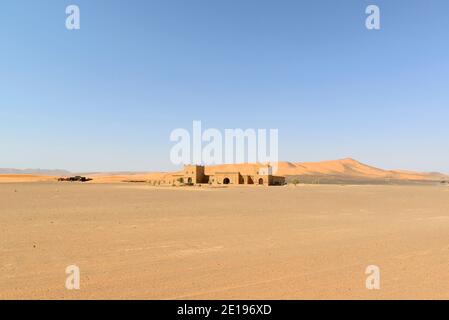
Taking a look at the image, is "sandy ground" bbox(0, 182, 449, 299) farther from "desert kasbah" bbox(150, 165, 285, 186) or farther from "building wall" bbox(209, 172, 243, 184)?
"building wall" bbox(209, 172, 243, 184)

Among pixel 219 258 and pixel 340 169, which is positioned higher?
pixel 219 258

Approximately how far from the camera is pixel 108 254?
7156mm

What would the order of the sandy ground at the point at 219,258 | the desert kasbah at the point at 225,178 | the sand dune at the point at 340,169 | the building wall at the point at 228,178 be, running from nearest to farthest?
1. the sandy ground at the point at 219,258
2. the desert kasbah at the point at 225,178
3. the building wall at the point at 228,178
4. the sand dune at the point at 340,169

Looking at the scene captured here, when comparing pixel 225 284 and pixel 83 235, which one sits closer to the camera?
pixel 225 284

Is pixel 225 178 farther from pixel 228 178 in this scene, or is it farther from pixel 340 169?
pixel 340 169

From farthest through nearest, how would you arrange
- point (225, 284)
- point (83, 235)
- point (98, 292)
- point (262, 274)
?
1. point (83, 235)
2. point (262, 274)
3. point (225, 284)
4. point (98, 292)

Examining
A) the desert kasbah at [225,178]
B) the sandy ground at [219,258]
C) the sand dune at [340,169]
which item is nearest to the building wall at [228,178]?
the desert kasbah at [225,178]

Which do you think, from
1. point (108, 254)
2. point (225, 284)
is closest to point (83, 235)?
point (108, 254)

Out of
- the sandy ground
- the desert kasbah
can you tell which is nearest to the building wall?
the desert kasbah

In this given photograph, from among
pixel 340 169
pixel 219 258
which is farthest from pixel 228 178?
pixel 340 169

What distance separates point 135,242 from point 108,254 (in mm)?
1259

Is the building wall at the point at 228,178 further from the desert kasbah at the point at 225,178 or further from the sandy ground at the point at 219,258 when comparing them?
the sandy ground at the point at 219,258

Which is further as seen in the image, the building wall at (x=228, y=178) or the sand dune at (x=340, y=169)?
the sand dune at (x=340, y=169)
